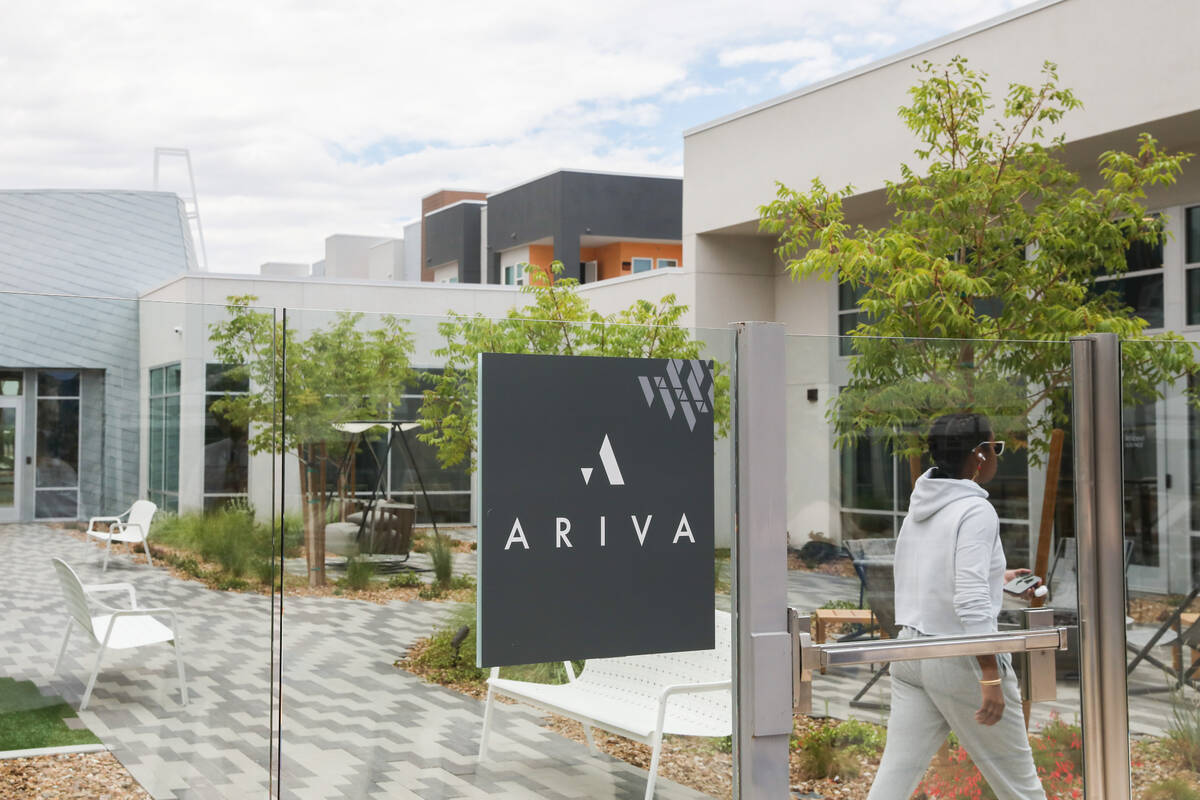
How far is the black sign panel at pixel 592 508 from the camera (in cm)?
315

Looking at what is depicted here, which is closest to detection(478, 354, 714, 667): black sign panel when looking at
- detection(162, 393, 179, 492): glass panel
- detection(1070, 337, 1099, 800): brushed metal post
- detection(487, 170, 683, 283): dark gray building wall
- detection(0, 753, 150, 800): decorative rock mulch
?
detection(162, 393, 179, 492): glass panel

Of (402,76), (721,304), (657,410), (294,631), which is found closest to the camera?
(294,631)

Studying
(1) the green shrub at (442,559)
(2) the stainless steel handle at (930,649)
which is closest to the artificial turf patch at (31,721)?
(1) the green shrub at (442,559)

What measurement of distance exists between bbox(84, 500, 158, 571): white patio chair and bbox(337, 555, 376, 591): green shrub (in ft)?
1.68

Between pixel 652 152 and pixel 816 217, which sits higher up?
pixel 652 152

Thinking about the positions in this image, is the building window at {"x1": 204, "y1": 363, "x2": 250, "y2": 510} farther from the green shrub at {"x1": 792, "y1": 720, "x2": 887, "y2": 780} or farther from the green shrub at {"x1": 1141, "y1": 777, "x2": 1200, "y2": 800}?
the green shrub at {"x1": 1141, "y1": 777, "x2": 1200, "y2": 800}

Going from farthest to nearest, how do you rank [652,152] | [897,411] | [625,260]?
1. [652,152]
2. [625,260]
3. [897,411]

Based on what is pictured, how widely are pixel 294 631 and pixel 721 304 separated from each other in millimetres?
15415

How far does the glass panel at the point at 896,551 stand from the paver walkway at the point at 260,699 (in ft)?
3.03

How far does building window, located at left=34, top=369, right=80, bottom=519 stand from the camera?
2967mm

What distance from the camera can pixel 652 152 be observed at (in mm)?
101250

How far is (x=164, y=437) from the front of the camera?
306 centimetres

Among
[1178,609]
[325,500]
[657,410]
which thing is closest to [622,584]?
[657,410]

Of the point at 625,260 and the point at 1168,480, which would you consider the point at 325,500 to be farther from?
the point at 625,260
